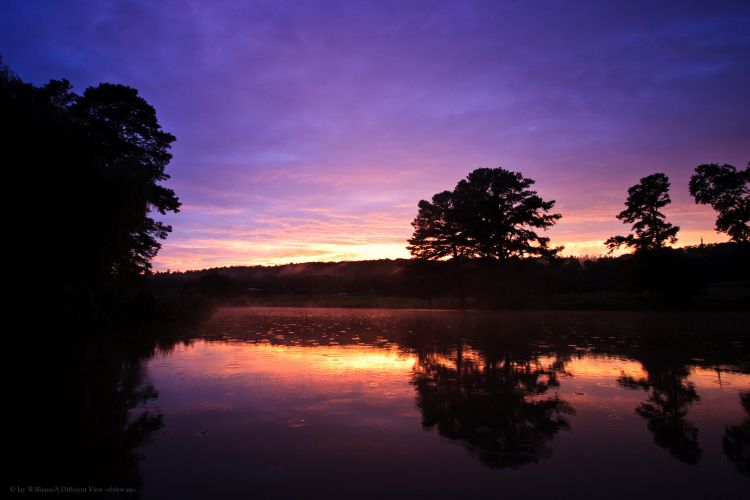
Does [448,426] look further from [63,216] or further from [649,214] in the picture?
[649,214]

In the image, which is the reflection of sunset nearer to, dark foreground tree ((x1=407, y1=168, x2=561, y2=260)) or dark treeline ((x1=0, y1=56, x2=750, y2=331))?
dark treeline ((x1=0, y1=56, x2=750, y2=331))

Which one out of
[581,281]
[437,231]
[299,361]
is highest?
[437,231]

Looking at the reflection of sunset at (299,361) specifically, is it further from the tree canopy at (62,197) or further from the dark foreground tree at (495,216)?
the dark foreground tree at (495,216)

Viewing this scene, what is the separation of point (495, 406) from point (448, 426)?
1058 mm

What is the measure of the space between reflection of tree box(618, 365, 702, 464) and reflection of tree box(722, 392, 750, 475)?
24cm

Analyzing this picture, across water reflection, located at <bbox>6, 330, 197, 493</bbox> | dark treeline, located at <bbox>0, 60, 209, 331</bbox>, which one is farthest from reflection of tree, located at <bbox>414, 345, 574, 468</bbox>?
dark treeline, located at <bbox>0, 60, 209, 331</bbox>

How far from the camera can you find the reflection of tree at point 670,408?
4.01m

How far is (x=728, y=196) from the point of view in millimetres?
34312

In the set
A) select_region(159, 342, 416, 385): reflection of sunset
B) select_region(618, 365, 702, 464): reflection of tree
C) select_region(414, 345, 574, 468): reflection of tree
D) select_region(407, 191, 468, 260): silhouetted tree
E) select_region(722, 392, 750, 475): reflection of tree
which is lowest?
select_region(722, 392, 750, 475): reflection of tree

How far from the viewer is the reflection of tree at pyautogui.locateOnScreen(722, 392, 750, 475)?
3.63m

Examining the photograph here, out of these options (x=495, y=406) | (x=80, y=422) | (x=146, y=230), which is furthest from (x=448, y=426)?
(x=146, y=230)

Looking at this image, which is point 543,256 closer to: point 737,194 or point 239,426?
point 737,194

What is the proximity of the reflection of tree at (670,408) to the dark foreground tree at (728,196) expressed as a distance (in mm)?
35100

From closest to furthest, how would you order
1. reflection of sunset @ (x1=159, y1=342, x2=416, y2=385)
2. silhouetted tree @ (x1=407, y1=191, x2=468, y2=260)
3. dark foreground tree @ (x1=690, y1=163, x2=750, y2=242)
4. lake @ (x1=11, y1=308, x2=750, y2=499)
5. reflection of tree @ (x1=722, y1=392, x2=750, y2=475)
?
1. lake @ (x1=11, y1=308, x2=750, y2=499)
2. reflection of tree @ (x1=722, y1=392, x2=750, y2=475)
3. reflection of sunset @ (x1=159, y1=342, x2=416, y2=385)
4. dark foreground tree @ (x1=690, y1=163, x2=750, y2=242)
5. silhouetted tree @ (x1=407, y1=191, x2=468, y2=260)
